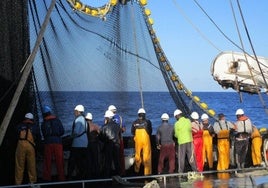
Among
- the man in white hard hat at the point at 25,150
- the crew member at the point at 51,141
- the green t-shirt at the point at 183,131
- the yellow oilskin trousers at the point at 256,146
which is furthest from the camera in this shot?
the yellow oilskin trousers at the point at 256,146

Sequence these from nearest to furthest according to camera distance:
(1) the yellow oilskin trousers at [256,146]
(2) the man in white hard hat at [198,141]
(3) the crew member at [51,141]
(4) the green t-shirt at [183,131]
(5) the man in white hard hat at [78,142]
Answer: (3) the crew member at [51,141] → (5) the man in white hard hat at [78,142] → (4) the green t-shirt at [183,131] → (2) the man in white hard hat at [198,141] → (1) the yellow oilskin trousers at [256,146]

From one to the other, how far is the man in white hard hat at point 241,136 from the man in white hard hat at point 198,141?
1.03 meters

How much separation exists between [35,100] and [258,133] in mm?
6136

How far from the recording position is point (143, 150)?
1179 cm

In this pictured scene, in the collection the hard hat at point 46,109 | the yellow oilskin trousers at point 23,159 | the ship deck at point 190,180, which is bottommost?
the ship deck at point 190,180

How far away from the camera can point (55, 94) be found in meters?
10.9

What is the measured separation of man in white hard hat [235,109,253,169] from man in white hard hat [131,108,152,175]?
2.47 metres

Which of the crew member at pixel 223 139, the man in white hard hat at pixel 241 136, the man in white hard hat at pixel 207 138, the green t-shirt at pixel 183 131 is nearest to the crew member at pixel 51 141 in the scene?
the green t-shirt at pixel 183 131

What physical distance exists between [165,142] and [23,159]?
344 centimetres

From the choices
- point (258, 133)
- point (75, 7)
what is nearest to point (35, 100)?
point (75, 7)

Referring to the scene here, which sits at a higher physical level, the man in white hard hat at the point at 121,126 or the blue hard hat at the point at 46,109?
the blue hard hat at the point at 46,109

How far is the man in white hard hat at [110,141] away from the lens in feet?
37.2

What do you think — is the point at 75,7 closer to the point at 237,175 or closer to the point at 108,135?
the point at 108,135

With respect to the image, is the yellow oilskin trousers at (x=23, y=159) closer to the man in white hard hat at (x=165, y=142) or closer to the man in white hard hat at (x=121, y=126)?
the man in white hard hat at (x=121, y=126)
